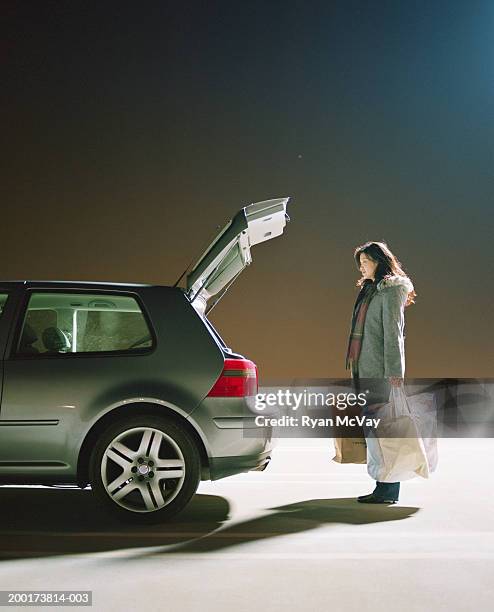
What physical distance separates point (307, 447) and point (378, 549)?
729 centimetres

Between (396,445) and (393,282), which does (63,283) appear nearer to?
(393,282)

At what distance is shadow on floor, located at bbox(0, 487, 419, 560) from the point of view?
4.95m

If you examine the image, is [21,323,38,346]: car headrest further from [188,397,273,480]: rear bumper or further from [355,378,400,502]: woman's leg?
[355,378,400,502]: woman's leg

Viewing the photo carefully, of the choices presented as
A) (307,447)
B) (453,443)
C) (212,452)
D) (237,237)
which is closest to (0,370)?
(212,452)

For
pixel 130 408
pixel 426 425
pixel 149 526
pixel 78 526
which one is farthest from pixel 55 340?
pixel 426 425

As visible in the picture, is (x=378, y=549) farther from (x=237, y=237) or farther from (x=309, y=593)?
(x=237, y=237)

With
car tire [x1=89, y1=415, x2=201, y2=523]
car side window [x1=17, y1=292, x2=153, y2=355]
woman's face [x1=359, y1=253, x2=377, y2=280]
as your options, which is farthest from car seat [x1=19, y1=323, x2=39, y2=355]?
woman's face [x1=359, y1=253, x2=377, y2=280]

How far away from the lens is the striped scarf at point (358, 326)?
22.2 ft

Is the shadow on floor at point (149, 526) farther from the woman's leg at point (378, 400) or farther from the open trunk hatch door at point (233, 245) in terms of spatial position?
the open trunk hatch door at point (233, 245)

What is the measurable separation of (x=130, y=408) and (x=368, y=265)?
2.26 m

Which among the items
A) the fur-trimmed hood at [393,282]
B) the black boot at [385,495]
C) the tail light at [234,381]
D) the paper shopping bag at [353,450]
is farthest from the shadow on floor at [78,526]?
the fur-trimmed hood at [393,282]

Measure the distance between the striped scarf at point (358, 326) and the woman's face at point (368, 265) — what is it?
0.08m

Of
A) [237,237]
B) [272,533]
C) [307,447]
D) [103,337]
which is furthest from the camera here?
[307,447]

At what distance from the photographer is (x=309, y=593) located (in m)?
3.93
